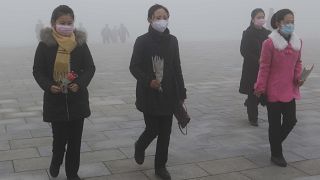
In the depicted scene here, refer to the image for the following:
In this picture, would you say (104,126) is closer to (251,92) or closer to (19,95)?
(251,92)

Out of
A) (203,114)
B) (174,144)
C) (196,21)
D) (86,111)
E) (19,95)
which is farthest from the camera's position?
(196,21)

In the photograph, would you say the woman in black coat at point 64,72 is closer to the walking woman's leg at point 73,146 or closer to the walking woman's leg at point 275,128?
the walking woman's leg at point 73,146

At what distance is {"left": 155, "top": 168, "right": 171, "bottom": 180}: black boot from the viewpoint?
16.2ft

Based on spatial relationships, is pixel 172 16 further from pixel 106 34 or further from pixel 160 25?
pixel 160 25

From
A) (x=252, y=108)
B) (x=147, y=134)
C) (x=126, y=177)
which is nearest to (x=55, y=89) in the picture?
(x=147, y=134)

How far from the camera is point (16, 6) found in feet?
304

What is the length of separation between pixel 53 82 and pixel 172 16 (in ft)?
278

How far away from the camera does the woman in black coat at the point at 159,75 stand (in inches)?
191

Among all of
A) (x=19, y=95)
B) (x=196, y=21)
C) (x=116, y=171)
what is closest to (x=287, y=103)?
(x=116, y=171)

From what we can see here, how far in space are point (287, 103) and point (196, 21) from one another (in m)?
73.5

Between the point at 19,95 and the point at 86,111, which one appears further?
the point at 19,95

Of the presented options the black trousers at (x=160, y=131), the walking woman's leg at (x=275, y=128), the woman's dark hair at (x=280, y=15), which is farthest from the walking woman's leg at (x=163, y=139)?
the woman's dark hair at (x=280, y=15)

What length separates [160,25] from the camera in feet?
15.8

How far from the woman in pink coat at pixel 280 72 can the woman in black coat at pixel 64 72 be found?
1.86 metres
